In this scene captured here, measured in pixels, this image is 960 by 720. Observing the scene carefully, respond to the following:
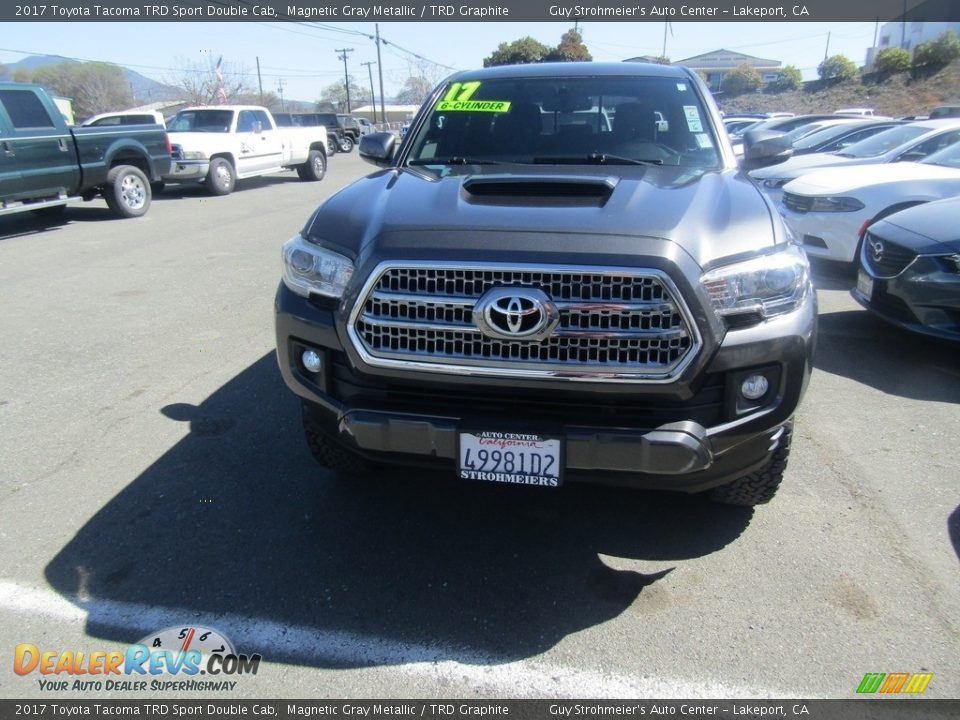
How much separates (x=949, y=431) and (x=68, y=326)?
651 centimetres

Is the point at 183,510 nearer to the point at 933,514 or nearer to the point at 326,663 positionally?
the point at 326,663

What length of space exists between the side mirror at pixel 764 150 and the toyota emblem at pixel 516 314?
221 cm

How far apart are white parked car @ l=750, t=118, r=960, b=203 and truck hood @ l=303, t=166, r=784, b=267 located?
6891 millimetres

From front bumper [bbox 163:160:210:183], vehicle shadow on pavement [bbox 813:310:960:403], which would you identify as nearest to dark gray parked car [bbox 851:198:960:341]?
vehicle shadow on pavement [bbox 813:310:960:403]

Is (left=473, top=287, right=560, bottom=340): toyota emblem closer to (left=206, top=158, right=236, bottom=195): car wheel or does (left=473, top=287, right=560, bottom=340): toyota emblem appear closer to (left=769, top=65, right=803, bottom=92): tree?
(left=206, top=158, right=236, bottom=195): car wheel

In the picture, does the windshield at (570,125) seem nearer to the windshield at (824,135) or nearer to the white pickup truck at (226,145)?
the windshield at (824,135)

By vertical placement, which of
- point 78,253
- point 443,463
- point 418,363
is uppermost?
point 418,363

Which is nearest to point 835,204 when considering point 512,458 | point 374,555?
point 512,458

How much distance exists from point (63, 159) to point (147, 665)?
1073 centimetres

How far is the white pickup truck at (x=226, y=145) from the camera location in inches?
619

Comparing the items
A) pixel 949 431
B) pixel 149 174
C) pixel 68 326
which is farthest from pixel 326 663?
pixel 149 174

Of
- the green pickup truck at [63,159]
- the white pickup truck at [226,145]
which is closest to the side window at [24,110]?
the green pickup truck at [63,159]

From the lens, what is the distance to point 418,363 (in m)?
2.55

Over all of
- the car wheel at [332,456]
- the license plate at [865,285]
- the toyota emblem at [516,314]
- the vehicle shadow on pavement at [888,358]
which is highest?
the toyota emblem at [516,314]
